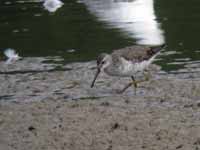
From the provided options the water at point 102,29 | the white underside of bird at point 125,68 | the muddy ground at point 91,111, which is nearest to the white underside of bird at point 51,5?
the water at point 102,29

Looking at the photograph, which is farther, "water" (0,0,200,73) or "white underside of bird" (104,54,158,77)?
"water" (0,0,200,73)

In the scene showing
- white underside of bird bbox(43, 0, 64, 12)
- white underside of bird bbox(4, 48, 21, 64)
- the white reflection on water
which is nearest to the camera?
white underside of bird bbox(4, 48, 21, 64)

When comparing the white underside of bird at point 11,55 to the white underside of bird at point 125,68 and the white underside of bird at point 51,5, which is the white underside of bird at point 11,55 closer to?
the white underside of bird at point 125,68

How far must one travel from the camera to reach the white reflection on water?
48.2 ft

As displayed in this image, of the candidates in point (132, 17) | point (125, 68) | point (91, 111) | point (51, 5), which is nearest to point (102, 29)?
point (132, 17)

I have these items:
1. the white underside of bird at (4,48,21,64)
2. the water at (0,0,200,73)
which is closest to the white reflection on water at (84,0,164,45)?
the water at (0,0,200,73)

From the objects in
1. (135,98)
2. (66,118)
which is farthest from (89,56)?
(66,118)

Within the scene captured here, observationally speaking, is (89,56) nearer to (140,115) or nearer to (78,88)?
(78,88)

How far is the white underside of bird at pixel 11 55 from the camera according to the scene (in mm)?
13359

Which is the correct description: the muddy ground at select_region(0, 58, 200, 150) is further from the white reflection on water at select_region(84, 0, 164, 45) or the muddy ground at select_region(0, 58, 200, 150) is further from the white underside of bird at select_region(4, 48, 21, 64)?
the white reflection on water at select_region(84, 0, 164, 45)

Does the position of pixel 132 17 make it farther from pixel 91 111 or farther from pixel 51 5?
pixel 91 111

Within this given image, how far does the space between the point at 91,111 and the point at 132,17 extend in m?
7.59

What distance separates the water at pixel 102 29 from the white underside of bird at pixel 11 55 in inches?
8.7

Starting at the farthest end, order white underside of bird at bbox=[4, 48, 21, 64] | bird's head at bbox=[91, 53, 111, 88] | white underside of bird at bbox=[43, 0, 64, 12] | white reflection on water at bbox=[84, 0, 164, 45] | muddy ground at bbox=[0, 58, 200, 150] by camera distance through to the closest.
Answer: white underside of bird at bbox=[43, 0, 64, 12] → white reflection on water at bbox=[84, 0, 164, 45] → white underside of bird at bbox=[4, 48, 21, 64] → bird's head at bbox=[91, 53, 111, 88] → muddy ground at bbox=[0, 58, 200, 150]
